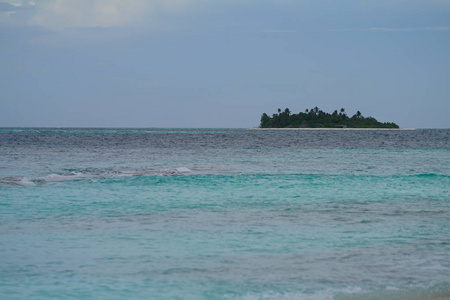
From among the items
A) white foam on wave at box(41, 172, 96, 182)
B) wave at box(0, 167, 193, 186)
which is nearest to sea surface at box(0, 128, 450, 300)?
wave at box(0, 167, 193, 186)

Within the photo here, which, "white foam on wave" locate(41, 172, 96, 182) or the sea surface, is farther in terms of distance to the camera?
"white foam on wave" locate(41, 172, 96, 182)

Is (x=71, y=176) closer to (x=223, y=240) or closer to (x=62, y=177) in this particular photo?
(x=62, y=177)

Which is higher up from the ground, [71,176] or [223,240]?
[71,176]

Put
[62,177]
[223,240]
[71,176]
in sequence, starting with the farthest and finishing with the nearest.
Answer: [71,176], [62,177], [223,240]

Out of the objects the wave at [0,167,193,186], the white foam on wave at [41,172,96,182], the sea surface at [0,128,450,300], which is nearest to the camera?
the sea surface at [0,128,450,300]

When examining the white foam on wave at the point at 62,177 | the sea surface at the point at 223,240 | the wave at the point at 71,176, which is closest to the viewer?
the sea surface at the point at 223,240

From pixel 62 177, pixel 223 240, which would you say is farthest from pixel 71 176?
pixel 223 240

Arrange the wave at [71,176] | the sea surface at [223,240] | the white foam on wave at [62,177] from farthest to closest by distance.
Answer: the white foam on wave at [62,177], the wave at [71,176], the sea surface at [223,240]

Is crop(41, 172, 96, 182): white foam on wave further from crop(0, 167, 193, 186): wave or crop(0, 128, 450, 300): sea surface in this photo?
crop(0, 128, 450, 300): sea surface

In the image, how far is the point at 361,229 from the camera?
11898mm

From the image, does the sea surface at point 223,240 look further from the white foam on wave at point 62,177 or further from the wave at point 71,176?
the white foam on wave at point 62,177

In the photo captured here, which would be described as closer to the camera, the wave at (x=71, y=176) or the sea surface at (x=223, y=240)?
the sea surface at (x=223, y=240)

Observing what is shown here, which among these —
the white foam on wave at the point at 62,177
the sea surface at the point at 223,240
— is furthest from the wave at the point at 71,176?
the sea surface at the point at 223,240

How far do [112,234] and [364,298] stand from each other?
19.4ft
